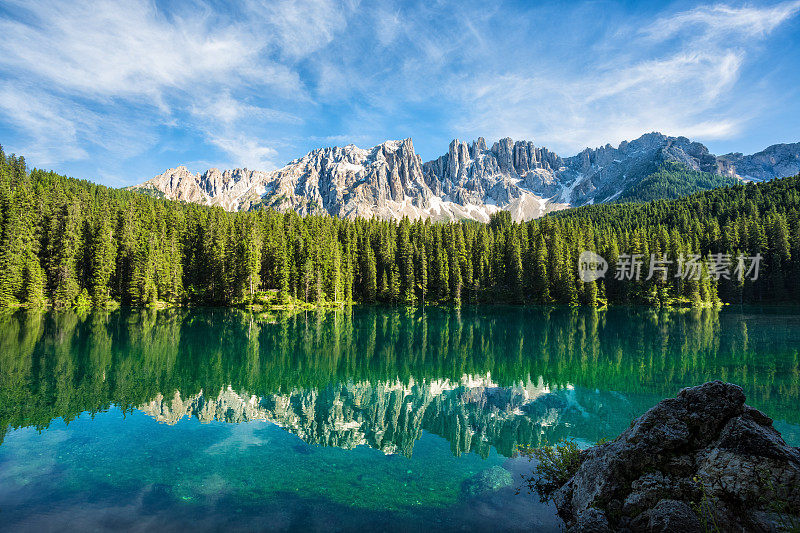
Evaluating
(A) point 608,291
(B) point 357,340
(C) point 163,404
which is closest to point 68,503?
(C) point 163,404

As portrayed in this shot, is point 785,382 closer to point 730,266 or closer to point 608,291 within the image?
point 608,291

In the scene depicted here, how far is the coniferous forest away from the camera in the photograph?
7288cm

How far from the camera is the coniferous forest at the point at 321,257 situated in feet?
239

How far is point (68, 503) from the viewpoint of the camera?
1007 cm

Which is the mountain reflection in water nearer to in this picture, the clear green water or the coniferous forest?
the clear green water

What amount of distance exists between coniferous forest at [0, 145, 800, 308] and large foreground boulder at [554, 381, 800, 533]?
7718cm

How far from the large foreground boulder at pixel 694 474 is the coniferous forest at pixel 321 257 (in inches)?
3039

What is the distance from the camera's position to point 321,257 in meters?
84.4

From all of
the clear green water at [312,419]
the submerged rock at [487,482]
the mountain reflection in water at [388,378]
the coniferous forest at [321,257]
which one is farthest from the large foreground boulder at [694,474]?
the coniferous forest at [321,257]

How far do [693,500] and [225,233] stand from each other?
298 feet

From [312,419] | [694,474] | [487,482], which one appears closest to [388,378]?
[312,419]

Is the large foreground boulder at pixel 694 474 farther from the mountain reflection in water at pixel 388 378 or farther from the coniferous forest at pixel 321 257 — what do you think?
the coniferous forest at pixel 321 257

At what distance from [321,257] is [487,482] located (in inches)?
2991

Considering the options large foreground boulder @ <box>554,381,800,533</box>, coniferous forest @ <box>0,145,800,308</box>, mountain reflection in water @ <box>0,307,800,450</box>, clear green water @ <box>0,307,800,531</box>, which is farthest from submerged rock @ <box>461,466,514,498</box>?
coniferous forest @ <box>0,145,800,308</box>
